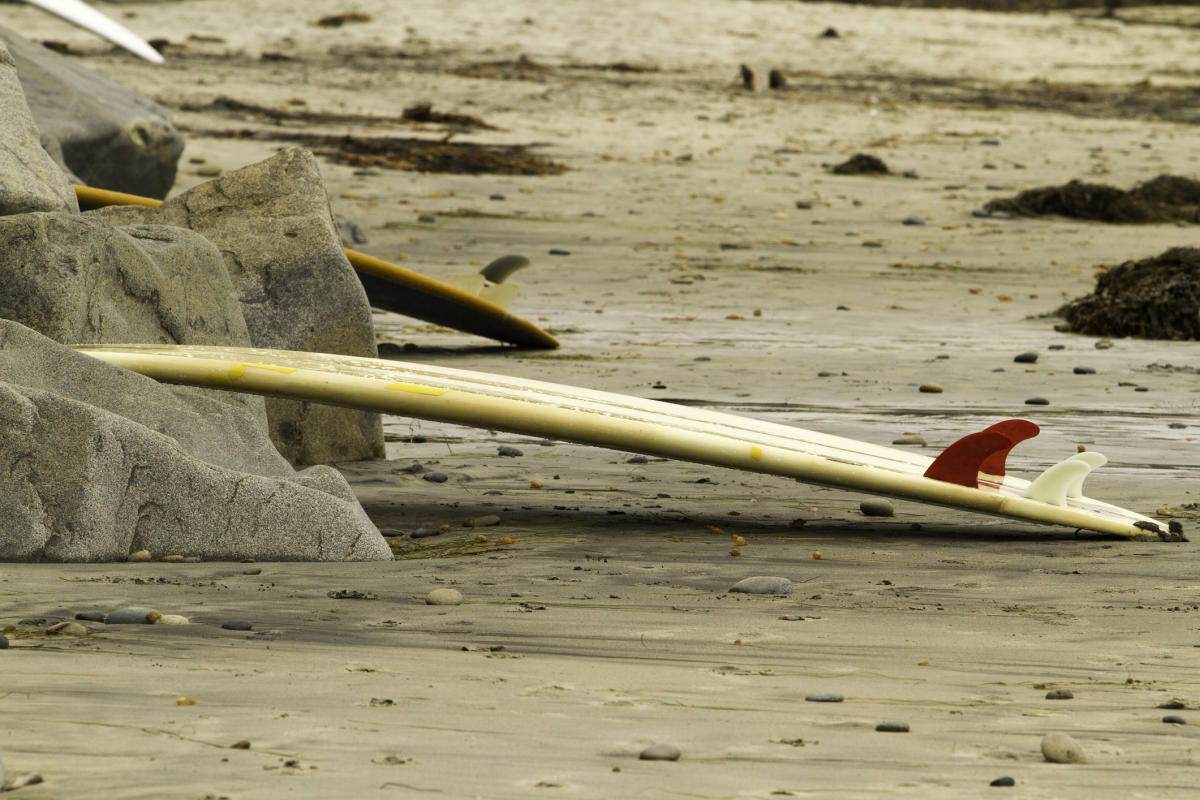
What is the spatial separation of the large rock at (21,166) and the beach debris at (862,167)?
9.49 metres

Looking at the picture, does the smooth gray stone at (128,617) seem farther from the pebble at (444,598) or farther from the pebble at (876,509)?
the pebble at (876,509)

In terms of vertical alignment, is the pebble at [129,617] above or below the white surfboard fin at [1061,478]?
below

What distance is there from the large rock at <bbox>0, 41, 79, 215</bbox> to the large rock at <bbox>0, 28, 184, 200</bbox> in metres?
4.25

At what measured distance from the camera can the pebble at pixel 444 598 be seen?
132 inches

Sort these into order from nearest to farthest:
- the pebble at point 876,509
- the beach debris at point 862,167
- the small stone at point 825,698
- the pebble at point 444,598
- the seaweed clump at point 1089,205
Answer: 1. the small stone at point 825,698
2. the pebble at point 444,598
3. the pebble at point 876,509
4. the seaweed clump at point 1089,205
5. the beach debris at point 862,167

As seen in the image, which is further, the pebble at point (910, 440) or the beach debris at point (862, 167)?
the beach debris at point (862, 167)

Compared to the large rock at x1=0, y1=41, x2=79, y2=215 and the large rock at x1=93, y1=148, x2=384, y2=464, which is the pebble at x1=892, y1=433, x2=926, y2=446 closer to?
the large rock at x1=93, y1=148, x2=384, y2=464

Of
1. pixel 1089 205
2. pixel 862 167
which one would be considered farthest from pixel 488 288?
pixel 862 167

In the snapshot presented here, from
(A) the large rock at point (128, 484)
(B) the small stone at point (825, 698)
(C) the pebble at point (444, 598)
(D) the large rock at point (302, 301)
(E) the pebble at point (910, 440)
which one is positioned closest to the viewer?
(B) the small stone at point (825, 698)

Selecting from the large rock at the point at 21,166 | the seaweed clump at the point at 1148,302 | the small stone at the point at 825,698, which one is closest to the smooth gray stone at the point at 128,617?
the small stone at the point at 825,698

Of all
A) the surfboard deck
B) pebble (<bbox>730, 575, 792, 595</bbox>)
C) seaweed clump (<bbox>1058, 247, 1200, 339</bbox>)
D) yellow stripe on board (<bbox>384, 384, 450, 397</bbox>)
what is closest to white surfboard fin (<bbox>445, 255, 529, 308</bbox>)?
the surfboard deck

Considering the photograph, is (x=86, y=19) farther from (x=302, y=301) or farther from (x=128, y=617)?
(x=128, y=617)

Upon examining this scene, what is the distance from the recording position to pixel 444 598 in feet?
11.1

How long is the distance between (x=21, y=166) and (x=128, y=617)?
2.44 meters
